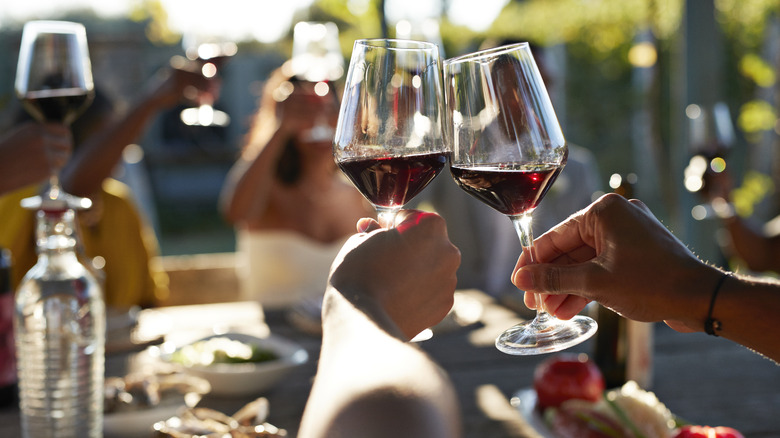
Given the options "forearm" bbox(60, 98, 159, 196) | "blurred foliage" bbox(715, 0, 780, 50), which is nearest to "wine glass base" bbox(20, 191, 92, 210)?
"forearm" bbox(60, 98, 159, 196)

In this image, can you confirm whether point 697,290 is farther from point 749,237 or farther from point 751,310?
point 749,237

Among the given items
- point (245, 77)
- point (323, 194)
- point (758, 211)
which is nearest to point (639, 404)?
point (323, 194)

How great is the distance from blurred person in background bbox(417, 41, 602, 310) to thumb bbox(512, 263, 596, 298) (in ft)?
7.70

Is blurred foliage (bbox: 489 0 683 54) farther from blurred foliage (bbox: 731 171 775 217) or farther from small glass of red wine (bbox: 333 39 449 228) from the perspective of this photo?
small glass of red wine (bbox: 333 39 449 228)

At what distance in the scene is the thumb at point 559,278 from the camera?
0.91 meters

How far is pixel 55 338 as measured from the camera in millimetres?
1341

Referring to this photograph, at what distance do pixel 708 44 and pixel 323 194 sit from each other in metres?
2.25

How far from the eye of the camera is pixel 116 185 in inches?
136

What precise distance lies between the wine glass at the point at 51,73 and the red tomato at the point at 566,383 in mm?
1136

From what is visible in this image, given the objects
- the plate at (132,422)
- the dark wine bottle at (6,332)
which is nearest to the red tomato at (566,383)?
the plate at (132,422)

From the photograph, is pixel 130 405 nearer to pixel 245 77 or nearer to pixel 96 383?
pixel 96 383

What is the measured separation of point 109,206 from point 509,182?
266 centimetres

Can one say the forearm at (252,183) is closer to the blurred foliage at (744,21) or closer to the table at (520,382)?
the table at (520,382)

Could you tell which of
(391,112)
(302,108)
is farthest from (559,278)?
(302,108)
